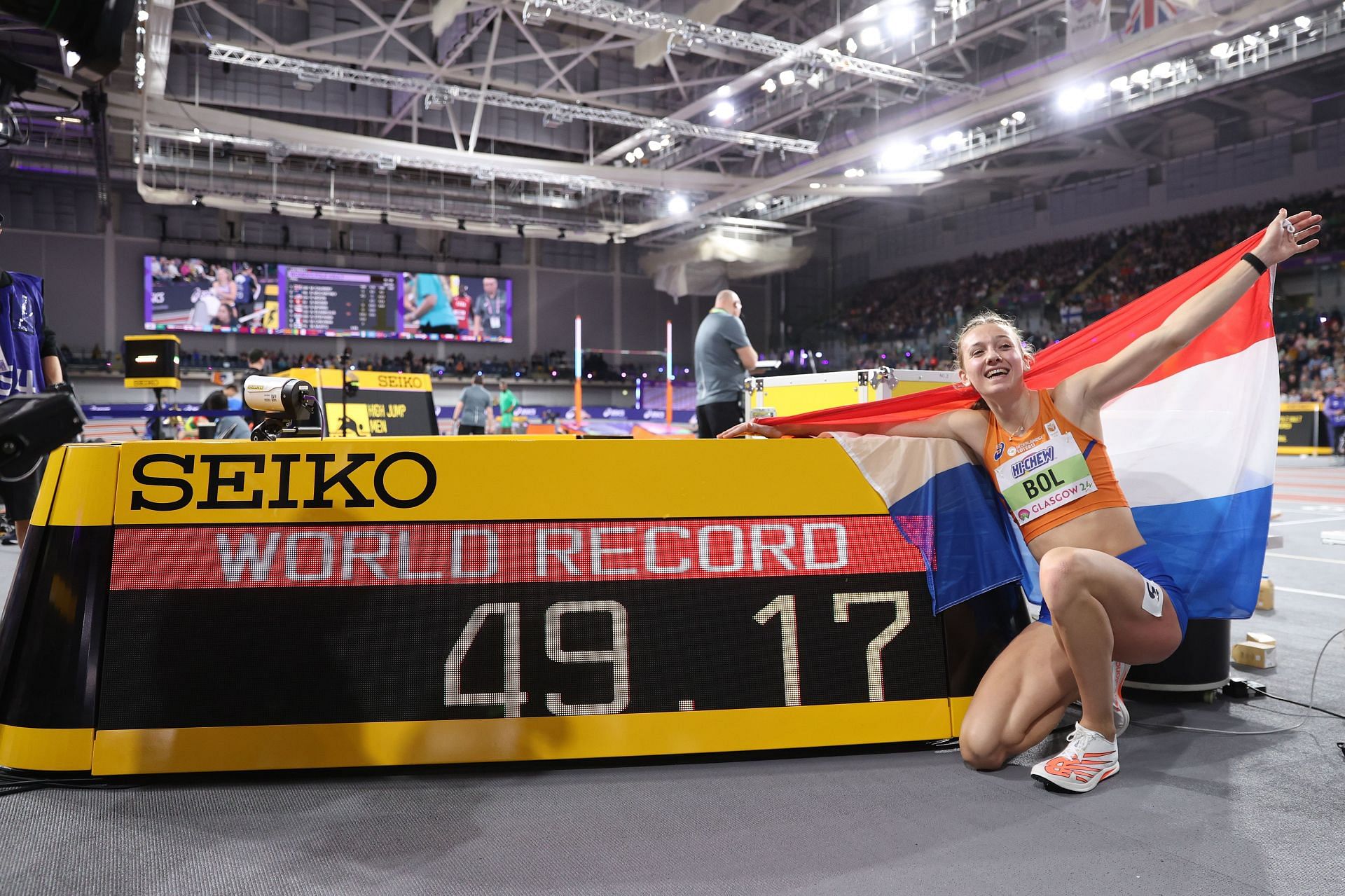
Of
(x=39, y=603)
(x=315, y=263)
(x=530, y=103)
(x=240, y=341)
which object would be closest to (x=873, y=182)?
(x=530, y=103)

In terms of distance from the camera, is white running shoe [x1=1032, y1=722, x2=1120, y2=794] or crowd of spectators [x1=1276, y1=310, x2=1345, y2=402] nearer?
white running shoe [x1=1032, y1=722, x2=1120, y2=794]

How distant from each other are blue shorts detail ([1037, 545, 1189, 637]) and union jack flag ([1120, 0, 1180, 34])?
9.21 meters

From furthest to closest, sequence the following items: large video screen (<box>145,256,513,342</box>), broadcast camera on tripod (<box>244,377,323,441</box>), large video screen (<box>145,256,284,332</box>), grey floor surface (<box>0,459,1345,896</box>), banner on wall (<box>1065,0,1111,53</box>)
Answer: large video screen (<box>145,256,513,342</box>), large video screen (<box>145,256,284,332</box>), banner on wall (<box>1065,0,1111,53</box>), broadcast camera on tripod (<box>244,377,323,441</box>), grey floor surface (<box>0,459,1345,896</box>)

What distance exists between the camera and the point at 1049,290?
22.8m

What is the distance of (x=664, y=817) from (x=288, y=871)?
85 cm

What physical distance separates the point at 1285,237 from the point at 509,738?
8.97 feet

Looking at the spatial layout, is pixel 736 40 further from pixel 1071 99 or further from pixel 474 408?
pixel 474 408

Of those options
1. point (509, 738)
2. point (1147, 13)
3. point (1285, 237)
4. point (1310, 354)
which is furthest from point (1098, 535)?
point (1310, 354)

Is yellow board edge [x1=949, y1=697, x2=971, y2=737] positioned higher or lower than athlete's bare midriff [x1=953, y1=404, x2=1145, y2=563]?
lower

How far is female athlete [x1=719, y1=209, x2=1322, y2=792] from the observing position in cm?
233

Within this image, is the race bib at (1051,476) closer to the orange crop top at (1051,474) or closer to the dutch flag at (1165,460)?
the orange crop top at (1051,474)

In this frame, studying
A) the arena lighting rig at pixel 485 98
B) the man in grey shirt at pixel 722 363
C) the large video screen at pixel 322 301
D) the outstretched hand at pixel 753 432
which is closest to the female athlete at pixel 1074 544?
the outstretched hand at pixel 753 432

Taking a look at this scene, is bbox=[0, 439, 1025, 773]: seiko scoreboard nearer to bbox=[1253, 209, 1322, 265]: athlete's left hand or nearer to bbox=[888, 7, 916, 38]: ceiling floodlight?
bbox=[1253, 209, 1322, 265]: athlete's left hand

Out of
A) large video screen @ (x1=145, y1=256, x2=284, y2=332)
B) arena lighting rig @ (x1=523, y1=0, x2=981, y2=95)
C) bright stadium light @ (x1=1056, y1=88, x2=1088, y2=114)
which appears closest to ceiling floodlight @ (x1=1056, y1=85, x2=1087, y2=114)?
bright stadium light @ (x1=1056, y1=88, x2=1088, y2=114)
